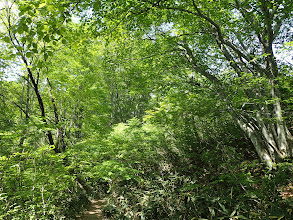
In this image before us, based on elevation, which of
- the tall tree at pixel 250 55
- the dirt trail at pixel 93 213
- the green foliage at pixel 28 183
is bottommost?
the dirt trail at pixel 93 213

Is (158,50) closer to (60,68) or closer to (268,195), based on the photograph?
(60,68)

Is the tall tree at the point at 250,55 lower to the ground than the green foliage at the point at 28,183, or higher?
higher

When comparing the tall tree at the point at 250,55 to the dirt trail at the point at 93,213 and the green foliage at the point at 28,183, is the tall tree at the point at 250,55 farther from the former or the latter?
the dirt trail at the point at 93,213

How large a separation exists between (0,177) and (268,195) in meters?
6.43

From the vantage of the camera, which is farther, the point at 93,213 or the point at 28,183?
the point at 93,213

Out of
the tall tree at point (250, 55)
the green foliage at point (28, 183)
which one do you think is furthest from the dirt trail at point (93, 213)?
the tall tree at point (250, 55)

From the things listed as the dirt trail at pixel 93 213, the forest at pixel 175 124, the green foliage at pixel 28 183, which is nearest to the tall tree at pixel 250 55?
the forest at pixel 175 124

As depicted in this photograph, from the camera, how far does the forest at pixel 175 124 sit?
14.0 ft

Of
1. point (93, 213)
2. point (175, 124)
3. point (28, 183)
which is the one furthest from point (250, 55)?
point (93, 213)

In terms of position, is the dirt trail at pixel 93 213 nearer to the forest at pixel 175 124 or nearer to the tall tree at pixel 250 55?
the forest at pixel 175 124

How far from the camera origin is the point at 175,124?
264 inches

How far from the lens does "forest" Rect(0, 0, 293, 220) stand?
4.27m

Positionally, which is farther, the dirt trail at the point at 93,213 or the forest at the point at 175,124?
the dirt trail at the point at 93,213

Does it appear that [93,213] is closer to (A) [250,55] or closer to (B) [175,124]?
(B) [175,124]
